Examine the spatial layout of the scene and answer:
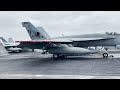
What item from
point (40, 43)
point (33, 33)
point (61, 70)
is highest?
point (33, 33)

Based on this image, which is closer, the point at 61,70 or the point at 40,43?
the point at 61,70

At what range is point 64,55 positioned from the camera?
65.6 feet

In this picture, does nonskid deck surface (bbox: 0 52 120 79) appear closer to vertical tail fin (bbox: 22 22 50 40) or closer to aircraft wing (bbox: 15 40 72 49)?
aircraft wing (bbox: 15 40 72 49)

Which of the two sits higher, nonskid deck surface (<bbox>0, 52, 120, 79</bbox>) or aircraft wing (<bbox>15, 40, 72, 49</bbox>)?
aircraft wing (<bbox>15, 40, 72, 49</bbox>)

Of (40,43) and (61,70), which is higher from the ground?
(40,43)

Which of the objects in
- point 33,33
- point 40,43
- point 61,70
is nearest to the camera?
point 61,70

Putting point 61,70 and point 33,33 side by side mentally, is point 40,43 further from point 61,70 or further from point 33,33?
point 61,70

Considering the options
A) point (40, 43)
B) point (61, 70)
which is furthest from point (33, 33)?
point (61, 70)

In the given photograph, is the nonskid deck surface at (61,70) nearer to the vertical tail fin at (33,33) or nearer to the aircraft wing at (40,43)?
the aircraft wing at (40,43)

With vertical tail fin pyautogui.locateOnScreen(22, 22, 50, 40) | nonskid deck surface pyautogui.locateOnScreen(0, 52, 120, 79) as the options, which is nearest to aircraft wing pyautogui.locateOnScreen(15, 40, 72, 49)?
nonskid deck surface pyautogui.locateOnScreen(0, 52, 120, 79)

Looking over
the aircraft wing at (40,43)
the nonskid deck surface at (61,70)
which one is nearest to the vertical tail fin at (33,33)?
the aircraft wing at (40,43)
